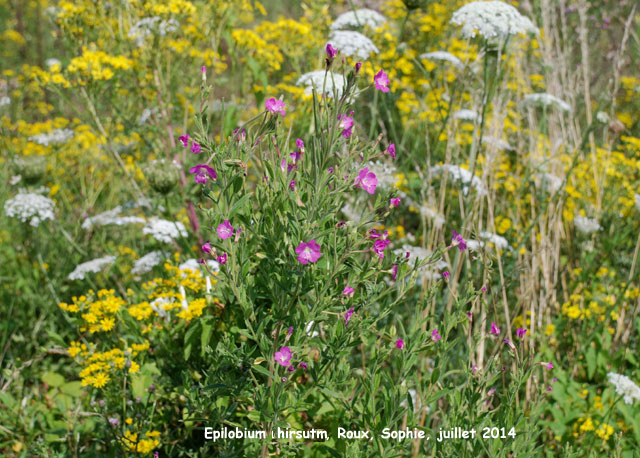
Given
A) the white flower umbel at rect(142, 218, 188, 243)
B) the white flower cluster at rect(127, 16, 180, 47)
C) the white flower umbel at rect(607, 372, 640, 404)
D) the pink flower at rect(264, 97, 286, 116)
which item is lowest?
the white flower umbel at rect(607, 372, 640, 404)

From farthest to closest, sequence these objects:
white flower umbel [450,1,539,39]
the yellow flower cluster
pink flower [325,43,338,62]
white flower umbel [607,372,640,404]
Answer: white flower umbel [450,1,539,39] → white flower umbel [607,372,640,404] → the yellow flower cluster → pink flower [325,43,338,62]

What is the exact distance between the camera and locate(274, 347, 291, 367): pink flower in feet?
3.97

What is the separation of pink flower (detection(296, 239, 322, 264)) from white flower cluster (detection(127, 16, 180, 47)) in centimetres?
181

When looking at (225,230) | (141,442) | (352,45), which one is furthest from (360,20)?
(141,442)

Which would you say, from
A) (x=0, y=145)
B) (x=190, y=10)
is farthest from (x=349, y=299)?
(x=0, y=145)

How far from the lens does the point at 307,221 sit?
1129 mm

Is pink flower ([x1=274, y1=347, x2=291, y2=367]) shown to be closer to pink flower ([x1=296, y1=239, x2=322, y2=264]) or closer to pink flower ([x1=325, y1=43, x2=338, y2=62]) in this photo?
pink flower ([x1=296, y1=239, x2=322, y2=264])

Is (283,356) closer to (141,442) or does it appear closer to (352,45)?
(141,442)

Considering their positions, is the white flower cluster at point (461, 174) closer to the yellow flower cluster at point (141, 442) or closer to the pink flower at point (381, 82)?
the pink flower at point (381, 82)

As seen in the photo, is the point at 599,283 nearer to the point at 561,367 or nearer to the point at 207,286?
the point at 561,367

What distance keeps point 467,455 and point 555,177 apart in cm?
180

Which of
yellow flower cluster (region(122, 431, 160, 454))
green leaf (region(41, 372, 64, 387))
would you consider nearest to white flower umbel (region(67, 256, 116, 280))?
green leaf (region(41, 372, 64, 387))

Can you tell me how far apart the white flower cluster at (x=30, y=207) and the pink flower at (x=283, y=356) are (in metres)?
1.70

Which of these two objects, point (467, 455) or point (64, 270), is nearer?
point (467, 455)
